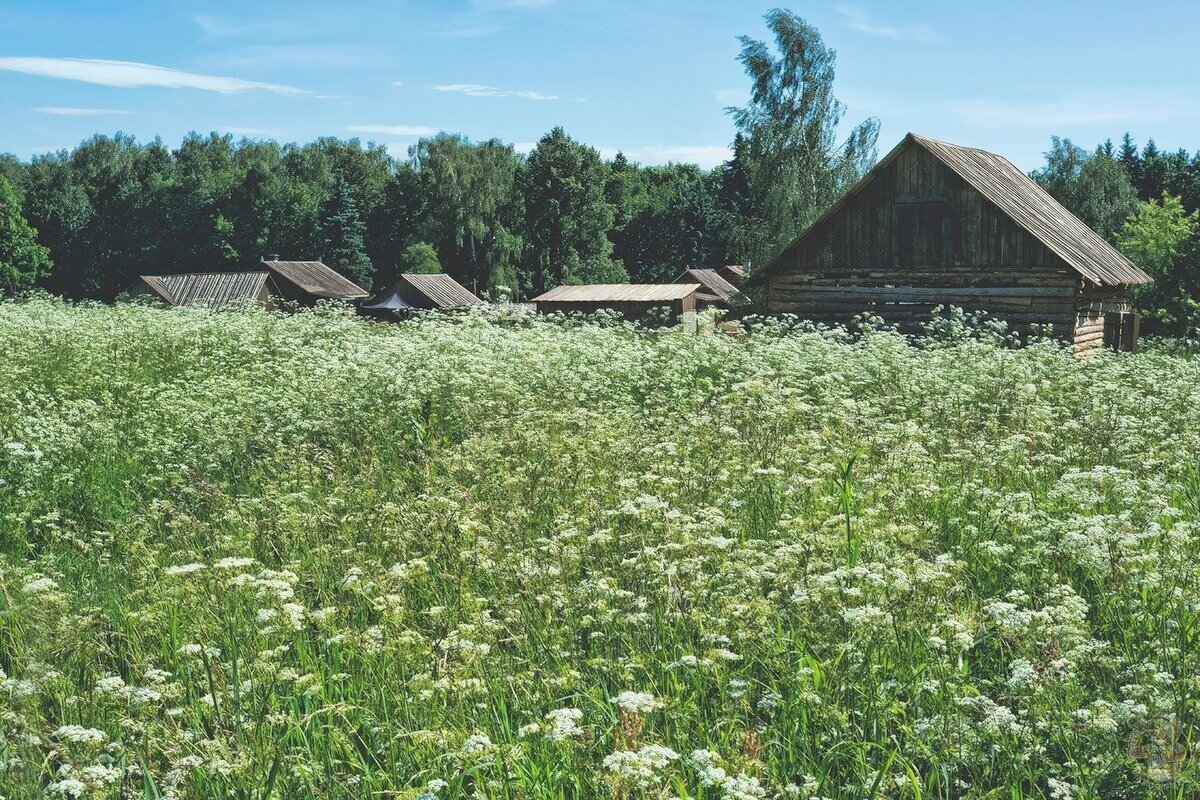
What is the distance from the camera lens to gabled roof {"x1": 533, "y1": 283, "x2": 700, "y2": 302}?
50.9 m

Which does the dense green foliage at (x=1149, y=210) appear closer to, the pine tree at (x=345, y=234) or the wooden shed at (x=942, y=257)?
the wooden shed at (x=942, y=257)

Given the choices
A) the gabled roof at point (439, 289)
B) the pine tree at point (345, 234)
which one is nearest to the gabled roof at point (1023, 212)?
the gabled roof at point (439, 289)

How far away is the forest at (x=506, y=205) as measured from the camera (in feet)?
106

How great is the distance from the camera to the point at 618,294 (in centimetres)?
5150

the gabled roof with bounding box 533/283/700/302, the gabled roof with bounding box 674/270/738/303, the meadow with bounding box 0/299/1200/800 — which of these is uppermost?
the gabled roof with bounding box 674/270/738/303

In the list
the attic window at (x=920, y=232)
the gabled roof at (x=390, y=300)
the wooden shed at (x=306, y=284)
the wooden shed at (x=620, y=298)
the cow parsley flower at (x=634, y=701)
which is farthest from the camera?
the wooden shed at (x=306, y=284)

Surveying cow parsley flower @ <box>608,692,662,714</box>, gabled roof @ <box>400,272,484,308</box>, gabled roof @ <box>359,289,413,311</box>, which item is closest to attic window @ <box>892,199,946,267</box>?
cow parsley flower @ <box>608,692,662,714</box>

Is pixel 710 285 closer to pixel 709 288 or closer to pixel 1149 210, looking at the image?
pixel 709 288

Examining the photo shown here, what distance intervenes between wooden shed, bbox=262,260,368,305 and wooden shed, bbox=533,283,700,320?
1163 cm

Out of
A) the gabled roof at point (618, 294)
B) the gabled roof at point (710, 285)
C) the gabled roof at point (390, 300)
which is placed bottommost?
the gabled roof at point (390, 300)

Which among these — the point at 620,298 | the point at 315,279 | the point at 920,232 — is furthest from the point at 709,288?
the point at 920,232

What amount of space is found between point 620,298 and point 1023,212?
32.4 m

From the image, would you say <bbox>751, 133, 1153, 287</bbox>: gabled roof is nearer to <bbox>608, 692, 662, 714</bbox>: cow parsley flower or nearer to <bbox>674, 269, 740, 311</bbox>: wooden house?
<bbox>608, 692, 662, 714</bbox>: cow parsley flower

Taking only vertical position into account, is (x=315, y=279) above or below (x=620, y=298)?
above
